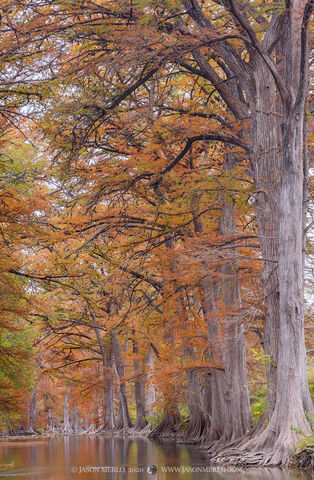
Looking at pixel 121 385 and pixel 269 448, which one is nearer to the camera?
pixel 269 448

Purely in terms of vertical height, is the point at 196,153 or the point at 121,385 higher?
the point at 196,153

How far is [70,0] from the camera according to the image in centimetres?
918

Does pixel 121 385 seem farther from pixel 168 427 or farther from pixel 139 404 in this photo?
pixel 168 427

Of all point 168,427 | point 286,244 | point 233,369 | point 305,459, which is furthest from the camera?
point 168,427

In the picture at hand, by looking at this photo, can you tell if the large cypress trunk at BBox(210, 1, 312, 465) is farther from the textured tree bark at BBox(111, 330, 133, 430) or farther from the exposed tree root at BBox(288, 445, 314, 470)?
the textured tree bark at BBox(111, 330, 133, 430)

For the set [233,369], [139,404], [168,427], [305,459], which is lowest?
[168,427]

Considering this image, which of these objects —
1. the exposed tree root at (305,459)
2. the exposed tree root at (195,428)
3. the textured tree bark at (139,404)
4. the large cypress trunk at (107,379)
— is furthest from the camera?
the large cypress trunk at (107,379)

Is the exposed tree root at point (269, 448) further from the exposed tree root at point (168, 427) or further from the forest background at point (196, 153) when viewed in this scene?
the exposed tree root at point (168, 427)

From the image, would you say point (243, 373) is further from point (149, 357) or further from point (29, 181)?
point (149, 357)

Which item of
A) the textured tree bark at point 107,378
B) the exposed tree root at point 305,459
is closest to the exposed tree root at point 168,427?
the textured tree bark at point 107,378

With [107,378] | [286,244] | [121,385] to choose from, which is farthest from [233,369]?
[121,385]

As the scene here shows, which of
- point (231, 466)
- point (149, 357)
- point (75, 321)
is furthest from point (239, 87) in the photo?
point (149, 357)

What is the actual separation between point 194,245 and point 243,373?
4.39 meters

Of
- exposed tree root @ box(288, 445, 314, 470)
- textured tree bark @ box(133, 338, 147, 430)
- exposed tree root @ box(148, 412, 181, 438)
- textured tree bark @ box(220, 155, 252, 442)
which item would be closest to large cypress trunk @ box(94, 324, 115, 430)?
textured tree bark @ box(133, 338, 147, 430)
